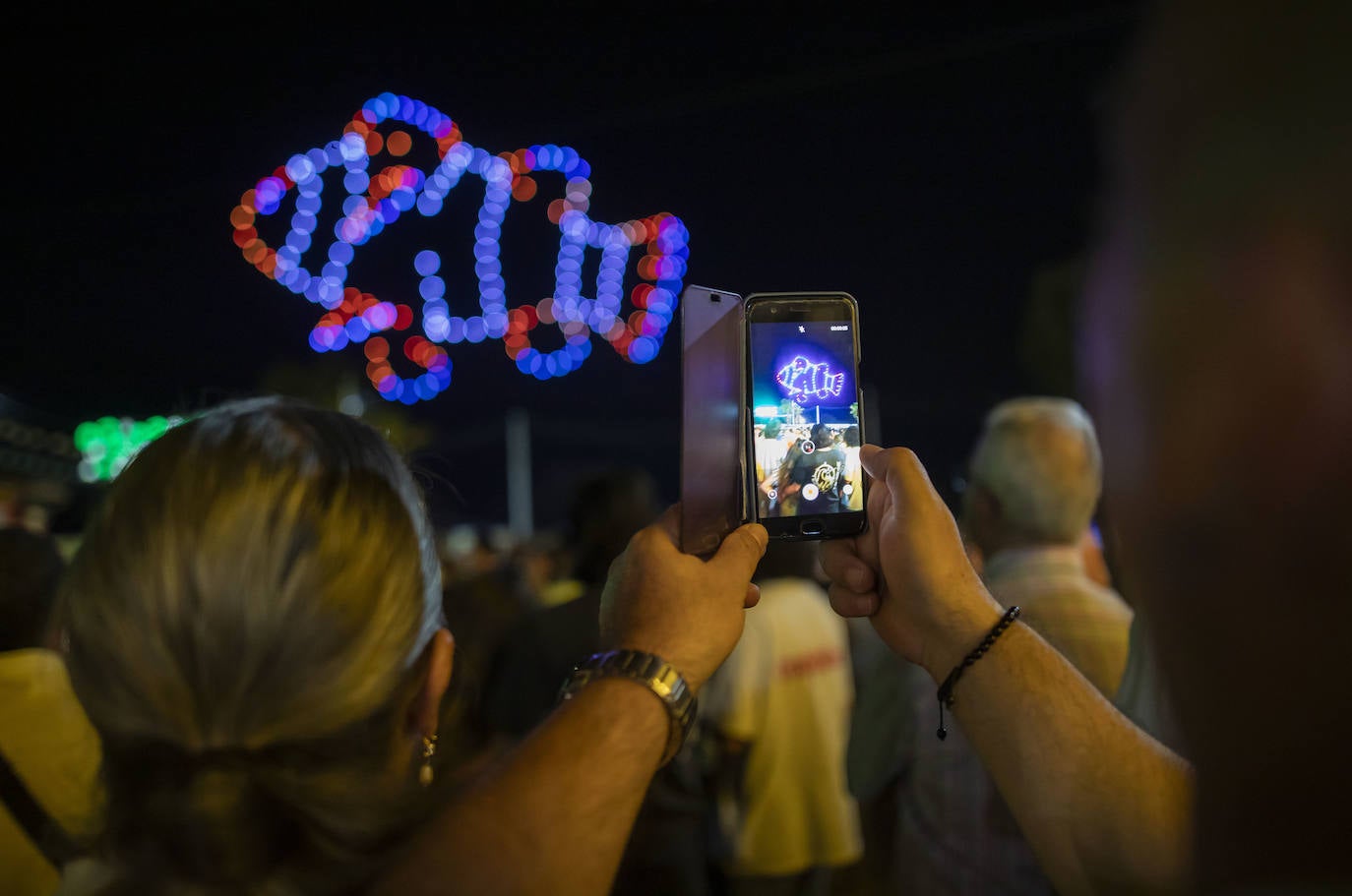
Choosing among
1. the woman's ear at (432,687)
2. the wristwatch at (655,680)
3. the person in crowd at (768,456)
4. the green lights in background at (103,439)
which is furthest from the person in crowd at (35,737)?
the green lights in background at (103,439)

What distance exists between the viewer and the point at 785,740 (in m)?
3.86

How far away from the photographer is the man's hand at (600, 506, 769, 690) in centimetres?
123

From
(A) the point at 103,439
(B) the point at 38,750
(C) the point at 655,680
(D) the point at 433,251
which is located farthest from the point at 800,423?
(A) the point at 103,439

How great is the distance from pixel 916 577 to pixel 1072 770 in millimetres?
373

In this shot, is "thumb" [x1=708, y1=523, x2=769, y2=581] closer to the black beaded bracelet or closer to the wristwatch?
the wristwatch

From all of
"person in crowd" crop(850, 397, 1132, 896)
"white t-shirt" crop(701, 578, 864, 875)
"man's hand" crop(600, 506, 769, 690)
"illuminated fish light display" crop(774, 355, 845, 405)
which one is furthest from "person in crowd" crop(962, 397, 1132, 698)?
"man's hand" crop(600, 506, 769, 690)

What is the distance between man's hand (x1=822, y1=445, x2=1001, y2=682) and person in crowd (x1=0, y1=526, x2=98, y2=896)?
1.20 metres

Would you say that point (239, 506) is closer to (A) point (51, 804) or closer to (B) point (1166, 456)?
(B) point (1166, 456)

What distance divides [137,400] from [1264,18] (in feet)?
41.0

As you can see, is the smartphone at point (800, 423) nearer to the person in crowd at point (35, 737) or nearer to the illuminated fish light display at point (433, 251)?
the person in crowd at point (35, 737)

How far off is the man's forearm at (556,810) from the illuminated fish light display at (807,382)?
0.67 metres

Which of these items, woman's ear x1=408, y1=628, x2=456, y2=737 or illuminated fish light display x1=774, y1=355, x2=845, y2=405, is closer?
woman's ear x1=408, y1=628, x2=456, y2=737

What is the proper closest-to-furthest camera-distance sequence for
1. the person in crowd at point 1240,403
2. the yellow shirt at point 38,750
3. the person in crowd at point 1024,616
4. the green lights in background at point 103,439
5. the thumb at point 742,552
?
the person in crowd at point 1240,403 → the thumb at point 742,552 → the yellow shirt at point 38,750 → the person in crowd at point 1024,616 → the green lights in background at point 103,439

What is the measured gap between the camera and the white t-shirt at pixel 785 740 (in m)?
3.77
